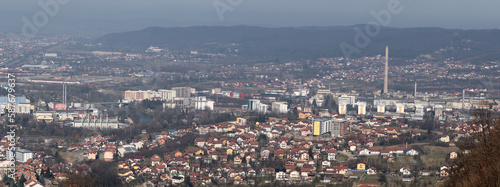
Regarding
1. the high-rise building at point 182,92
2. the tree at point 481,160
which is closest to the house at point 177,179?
the tree at point 481,160

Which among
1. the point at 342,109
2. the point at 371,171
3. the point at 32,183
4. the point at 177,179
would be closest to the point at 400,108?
the point at 342,109

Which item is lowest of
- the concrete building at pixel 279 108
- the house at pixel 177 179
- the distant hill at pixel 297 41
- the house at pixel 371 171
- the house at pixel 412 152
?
the house at pixel 177 179

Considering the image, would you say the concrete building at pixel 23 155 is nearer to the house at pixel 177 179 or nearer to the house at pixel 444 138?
the house at pixel 177 179

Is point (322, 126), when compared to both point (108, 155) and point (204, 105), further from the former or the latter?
point (204, 105)

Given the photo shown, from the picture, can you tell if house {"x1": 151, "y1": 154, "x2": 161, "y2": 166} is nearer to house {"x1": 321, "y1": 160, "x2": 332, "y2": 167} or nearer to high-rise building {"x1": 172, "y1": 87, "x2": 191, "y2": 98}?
house {"x1": 321, "y1": 160, "x2": 332, "y2": 167}

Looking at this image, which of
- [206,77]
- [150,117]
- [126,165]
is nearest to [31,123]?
[150,117]

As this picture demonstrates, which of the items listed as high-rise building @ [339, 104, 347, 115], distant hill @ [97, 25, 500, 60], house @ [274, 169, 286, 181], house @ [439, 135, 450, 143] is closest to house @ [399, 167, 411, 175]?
house @ [274, 169, 286, 181]

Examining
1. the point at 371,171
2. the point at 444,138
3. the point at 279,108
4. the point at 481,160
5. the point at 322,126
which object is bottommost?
the point at 371,171
